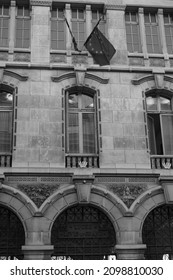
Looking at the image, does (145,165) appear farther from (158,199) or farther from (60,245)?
(60,245)

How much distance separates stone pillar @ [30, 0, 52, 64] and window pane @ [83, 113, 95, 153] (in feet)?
9.61

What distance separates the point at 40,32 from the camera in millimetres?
16562

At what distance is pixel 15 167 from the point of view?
1415cm

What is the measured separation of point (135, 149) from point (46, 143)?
3461mm

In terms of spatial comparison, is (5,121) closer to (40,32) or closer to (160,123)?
(40,32)

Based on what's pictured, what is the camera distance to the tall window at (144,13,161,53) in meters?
17.2

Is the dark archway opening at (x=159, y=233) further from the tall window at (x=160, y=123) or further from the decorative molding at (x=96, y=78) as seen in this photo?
the decorative molding at (x=96, y=78)

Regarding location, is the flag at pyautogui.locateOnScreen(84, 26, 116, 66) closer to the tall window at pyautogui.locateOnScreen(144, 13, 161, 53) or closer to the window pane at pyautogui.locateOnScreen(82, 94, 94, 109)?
the window pane at pyautogui.locateOnScreen(82, 94, 94, 109)

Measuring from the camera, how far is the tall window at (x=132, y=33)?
56.0 ft

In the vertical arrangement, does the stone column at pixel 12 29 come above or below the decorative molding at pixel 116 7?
below

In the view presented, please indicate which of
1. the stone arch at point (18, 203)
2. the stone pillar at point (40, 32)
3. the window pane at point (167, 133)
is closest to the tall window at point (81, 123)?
the stone pillar at point (40, 32)

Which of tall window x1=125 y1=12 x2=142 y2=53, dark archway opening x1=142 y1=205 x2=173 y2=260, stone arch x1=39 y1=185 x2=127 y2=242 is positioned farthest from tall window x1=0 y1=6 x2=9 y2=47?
dark archway opening x1=142 y1=205 x2=173 y2=260

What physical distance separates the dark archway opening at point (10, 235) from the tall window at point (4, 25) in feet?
23.5

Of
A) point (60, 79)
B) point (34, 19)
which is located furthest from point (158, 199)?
point (34, 19)
